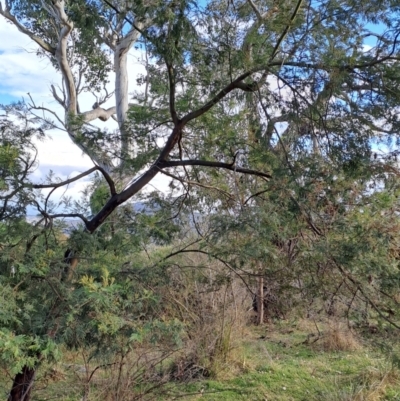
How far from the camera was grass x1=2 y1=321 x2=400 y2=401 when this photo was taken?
498cm

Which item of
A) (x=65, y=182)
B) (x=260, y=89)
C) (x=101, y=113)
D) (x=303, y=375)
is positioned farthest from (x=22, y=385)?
(x=101, y=113)

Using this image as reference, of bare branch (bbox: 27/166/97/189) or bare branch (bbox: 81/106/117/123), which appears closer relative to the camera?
bare branch (bbox: 27/166/97/189)

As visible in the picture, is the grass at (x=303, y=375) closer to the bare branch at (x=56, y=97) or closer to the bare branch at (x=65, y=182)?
the bare branch at (x=65, y=182)

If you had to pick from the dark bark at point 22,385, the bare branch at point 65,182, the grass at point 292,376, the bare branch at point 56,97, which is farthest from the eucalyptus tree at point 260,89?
the bare branch at point 56,97

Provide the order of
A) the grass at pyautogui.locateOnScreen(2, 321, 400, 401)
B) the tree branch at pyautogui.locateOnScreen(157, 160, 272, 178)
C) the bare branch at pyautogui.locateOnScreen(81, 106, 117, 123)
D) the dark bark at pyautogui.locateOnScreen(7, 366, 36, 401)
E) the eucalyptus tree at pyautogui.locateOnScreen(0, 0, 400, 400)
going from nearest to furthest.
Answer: the eucalyptus tree at pyautogui.locateOnScreen(0, 0, 400, 400) → the dark bark at pyautogui.locateOnScreen(7, 366, 36, 401) → the tree branch at pyautogui.locateOnScreen(157, 160, 272, 178) → the grass at pyautogui.locateOnScreen(2, 321, 400, 401) → the bare branch at pyautogui.locateOnScreen(81, 106, 117, 123)

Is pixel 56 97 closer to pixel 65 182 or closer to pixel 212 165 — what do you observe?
pixel 65 182

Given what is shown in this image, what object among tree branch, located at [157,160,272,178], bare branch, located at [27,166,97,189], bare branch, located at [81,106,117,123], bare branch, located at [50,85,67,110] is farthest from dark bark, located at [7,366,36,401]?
bare branch, located at [50,85,67,110]

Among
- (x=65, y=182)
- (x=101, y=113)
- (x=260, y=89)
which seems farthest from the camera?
(x=101, y=113)

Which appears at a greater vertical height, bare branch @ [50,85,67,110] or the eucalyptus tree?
bare branch @ [50,85,67,110]

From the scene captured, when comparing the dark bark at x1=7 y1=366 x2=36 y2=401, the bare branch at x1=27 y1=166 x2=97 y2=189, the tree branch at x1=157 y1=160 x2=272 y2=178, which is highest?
the tree branch at x1=157 y1=160 x2=272 y2=178

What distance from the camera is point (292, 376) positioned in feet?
18.8

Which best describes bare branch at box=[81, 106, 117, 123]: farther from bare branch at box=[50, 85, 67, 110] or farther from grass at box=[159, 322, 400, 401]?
grass at box=[159, 322, 400, 401]

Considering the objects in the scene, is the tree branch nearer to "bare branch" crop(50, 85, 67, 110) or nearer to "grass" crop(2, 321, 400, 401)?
"grass" crop(2, 321, 400, 401)

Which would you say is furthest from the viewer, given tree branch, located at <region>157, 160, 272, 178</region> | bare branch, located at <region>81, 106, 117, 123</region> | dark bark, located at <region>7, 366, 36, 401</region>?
bare branch, located at <region>81, 106, 117, 123</region>
